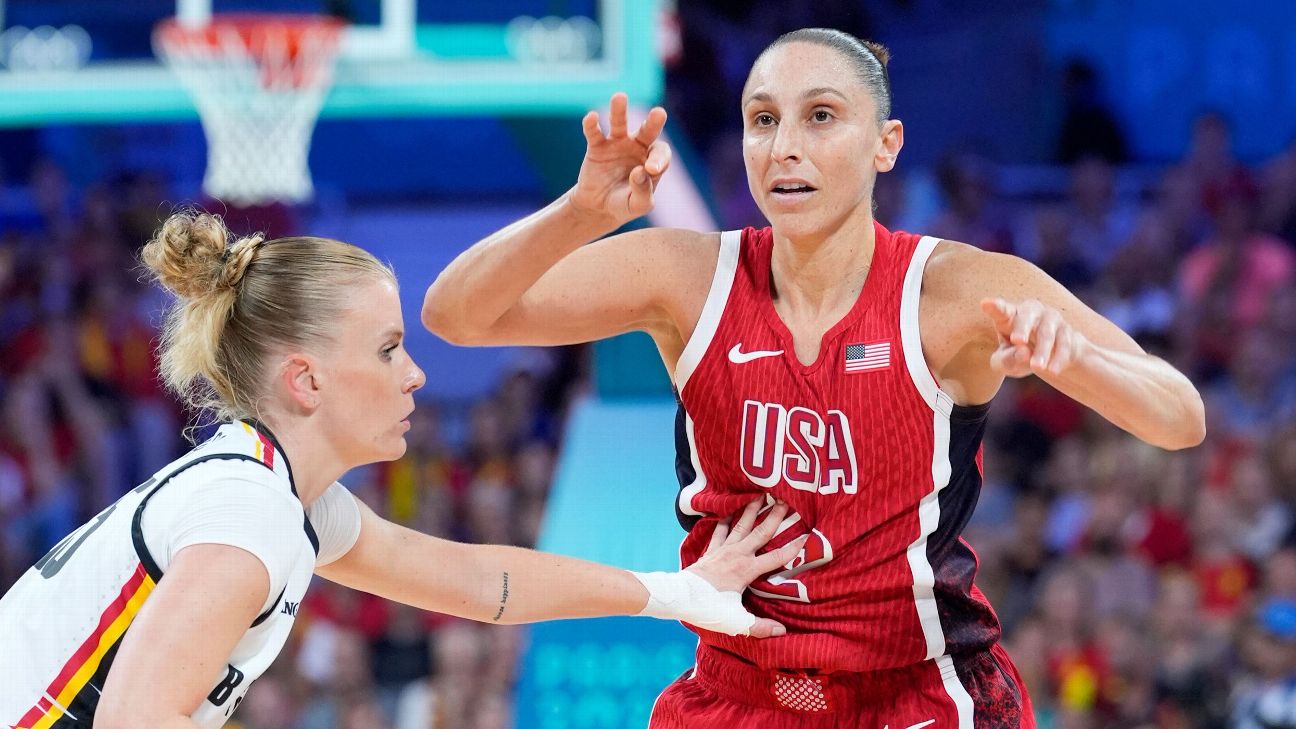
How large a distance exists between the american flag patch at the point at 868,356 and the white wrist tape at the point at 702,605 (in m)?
0.55

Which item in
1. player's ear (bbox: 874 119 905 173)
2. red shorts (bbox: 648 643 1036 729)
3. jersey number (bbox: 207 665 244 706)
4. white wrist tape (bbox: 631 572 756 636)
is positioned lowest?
red shorts (bbox: 648 643 1036 729)

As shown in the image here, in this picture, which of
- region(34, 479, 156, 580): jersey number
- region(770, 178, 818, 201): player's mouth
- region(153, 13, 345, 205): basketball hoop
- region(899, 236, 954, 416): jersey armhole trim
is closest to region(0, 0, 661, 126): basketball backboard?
region(153, 13, 345, 205): basketball hoop

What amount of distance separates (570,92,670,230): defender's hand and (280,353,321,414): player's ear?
0.63m

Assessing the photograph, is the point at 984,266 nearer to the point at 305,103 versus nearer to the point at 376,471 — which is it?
the point at 305,103

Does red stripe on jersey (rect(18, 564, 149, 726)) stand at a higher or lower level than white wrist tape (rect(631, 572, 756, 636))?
higher

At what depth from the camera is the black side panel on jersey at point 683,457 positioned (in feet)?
11.2

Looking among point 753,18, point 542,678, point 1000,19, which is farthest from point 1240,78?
point 542,678

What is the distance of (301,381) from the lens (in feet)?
9.24

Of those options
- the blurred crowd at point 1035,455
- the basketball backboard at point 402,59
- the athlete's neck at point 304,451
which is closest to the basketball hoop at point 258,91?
the basketball backboard at point 402,59

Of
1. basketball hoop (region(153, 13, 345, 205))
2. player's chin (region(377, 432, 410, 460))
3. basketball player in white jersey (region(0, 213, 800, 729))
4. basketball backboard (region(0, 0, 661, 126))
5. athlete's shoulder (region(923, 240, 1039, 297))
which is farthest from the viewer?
basketball backboard (region(0, 0, 661, 126))

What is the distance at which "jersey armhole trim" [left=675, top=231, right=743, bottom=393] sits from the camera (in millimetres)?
3291

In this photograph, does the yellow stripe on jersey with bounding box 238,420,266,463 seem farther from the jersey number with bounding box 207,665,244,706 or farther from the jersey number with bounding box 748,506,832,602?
the jersey number with bounding box 748,506,832,602

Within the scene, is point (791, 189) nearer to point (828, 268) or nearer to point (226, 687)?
point (828, 268)

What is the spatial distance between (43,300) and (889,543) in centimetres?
795
